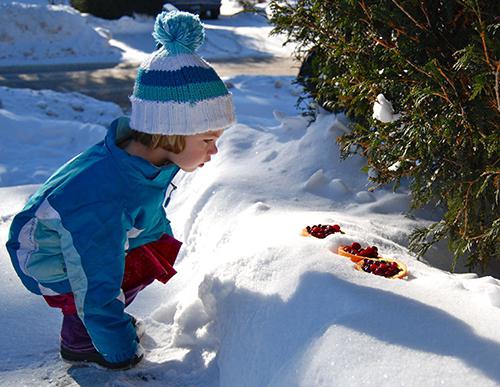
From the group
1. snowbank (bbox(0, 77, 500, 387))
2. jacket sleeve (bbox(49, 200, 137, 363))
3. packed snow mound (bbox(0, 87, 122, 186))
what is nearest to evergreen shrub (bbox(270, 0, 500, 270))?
snowbank (bbox(0, 77, 500, 387))

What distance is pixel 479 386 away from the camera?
1739 mm

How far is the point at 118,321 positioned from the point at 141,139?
680 millimetres

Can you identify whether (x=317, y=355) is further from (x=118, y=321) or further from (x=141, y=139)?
(x=141, y=139)

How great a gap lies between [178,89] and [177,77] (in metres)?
0.04

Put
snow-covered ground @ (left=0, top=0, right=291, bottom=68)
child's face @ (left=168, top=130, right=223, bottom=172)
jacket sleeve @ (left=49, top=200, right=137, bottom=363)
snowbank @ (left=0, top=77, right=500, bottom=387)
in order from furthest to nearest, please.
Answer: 1. snow-covered ground @ (left=0, top=0, right=291, bottom=68)
2. child's face @ (left=168, top=130, right=223, bottom=172)
3. jacket sleeve @ (left=49, top=200, right=137, bottom=363)
4. snowbank @ (left=0, top=77, right=500, bottom=387)

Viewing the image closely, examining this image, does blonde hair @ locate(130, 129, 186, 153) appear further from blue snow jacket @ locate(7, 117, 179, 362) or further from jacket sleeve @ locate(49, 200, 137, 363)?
jacket sleeve @ locate(49, 200, 137, 363)

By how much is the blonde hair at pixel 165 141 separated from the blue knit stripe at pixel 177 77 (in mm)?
194

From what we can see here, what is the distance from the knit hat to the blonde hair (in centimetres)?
6

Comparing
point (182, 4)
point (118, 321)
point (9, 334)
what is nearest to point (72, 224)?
point (118, 321)

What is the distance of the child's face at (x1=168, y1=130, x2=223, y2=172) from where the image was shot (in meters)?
2.62

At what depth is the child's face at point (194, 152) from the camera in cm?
262

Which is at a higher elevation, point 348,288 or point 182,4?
point 348,288

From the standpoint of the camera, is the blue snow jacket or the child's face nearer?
the blue snow jacket

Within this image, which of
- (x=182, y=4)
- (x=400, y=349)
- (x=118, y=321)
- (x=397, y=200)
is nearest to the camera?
(x=400, y=349)
